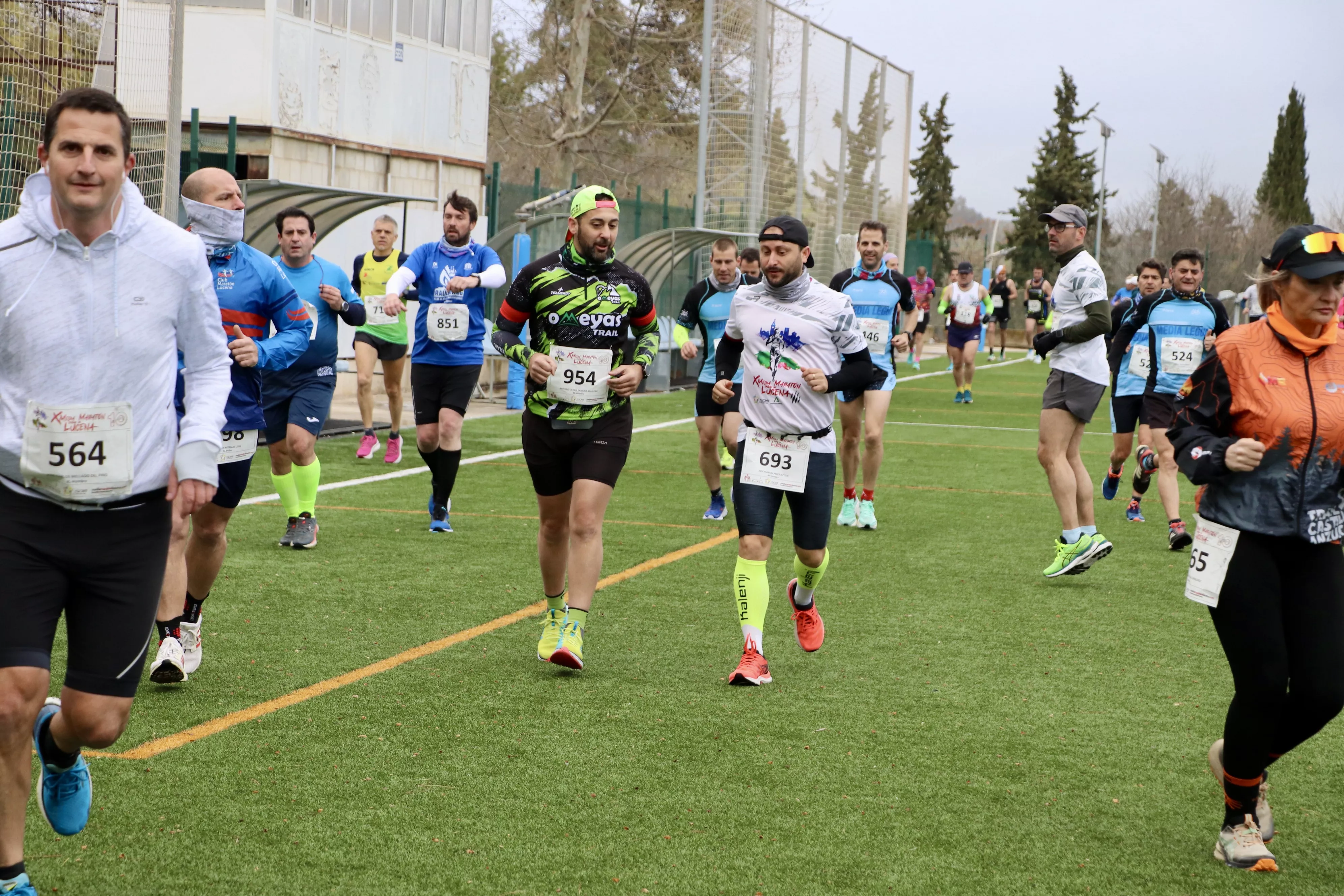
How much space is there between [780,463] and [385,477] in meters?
7.33

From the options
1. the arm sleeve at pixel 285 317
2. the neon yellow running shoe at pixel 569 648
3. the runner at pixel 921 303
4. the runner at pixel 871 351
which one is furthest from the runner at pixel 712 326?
the runner at pixel 921 303

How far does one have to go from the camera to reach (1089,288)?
8.98 metres

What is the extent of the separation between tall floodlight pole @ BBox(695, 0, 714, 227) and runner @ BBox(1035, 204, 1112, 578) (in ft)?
55.0

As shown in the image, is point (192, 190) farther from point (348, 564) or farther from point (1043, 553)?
point (1043, 553)

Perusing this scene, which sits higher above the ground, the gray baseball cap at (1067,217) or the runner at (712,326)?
the gray baseball cap at (1067,217)

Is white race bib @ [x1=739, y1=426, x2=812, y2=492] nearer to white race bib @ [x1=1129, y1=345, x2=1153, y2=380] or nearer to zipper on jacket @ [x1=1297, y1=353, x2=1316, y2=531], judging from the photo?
zipper on jacket @ [x1=1297, y1=353, x2=1316, y2=531]

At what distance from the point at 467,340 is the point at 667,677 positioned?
471cm

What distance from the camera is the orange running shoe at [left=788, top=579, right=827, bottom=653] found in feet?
23.0

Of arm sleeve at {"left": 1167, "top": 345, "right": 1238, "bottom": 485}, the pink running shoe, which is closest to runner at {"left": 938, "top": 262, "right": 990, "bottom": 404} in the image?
the pink running shoe

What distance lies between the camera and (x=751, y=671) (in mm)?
6523

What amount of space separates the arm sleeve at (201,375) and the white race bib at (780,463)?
120 inches

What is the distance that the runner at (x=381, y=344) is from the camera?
14.2m

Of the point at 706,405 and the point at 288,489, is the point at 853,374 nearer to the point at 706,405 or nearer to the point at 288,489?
the point at 288,489

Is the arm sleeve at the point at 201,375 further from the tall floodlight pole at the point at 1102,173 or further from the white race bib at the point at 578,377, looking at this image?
the tall floodlight pole at the point at 1102,173
